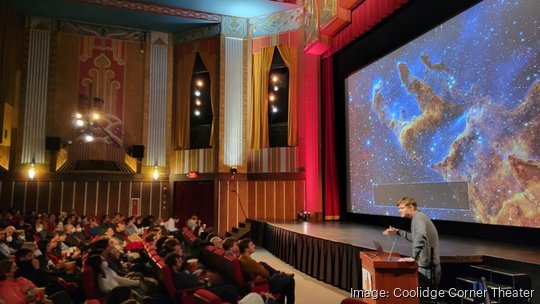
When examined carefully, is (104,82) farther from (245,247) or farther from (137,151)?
(245,247)

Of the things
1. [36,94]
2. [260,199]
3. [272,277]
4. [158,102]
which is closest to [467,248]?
[272,277]

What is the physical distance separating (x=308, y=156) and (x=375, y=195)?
11.1 feet

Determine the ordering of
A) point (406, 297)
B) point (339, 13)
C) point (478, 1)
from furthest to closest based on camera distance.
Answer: point (339, 13), point (478, 1), point (406, 297)

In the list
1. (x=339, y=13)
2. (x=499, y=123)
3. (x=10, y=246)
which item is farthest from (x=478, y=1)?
(x=10, y=246)

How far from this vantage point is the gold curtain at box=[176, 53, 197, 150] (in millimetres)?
14148

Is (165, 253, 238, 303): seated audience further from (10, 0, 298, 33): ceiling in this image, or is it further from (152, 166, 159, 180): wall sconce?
(10, 0, 298, 33): ceiling

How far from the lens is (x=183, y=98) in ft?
47.0

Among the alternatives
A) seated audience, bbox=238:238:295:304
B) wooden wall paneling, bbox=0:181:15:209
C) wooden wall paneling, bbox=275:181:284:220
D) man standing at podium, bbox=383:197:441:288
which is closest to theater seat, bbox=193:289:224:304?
seated audience, bbox=238:238:295:304

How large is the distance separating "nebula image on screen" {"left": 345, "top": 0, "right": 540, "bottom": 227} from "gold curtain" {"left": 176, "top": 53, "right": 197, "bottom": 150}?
7099 mm

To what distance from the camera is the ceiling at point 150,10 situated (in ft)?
41.9

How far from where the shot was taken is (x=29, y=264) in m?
4.48

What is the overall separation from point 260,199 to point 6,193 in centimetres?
792

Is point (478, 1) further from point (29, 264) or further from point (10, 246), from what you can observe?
point (10, 246)

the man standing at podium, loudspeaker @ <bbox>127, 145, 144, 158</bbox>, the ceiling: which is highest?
the ceiling
